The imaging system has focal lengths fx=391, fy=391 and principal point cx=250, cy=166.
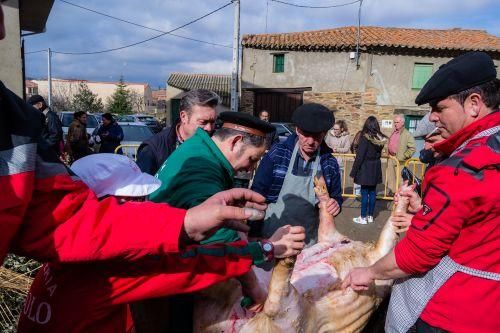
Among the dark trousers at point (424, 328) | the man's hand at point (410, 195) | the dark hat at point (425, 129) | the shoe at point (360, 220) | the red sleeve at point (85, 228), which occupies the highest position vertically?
the dark hat at point (425, 129)

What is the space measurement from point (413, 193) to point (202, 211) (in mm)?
1655

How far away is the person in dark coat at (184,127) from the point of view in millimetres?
3436

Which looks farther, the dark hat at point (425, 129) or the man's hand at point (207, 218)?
the dark hat at point (425, 129)

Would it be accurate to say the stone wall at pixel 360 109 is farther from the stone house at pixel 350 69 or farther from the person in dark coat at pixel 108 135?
the person in dark coat at pixel 108 135

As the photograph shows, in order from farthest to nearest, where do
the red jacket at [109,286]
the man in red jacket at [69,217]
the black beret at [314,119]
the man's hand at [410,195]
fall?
the black beret at [314,119] < the man's hand at [410,195] < the red jacket at [109,286] < the man in red jacket at [69,217]

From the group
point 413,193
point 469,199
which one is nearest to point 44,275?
point 469,199

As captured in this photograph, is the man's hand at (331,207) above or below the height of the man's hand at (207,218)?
below

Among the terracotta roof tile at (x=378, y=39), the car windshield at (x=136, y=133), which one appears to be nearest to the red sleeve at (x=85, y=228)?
the car windshield at (x=136, y=133)

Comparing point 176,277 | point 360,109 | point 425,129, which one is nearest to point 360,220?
point 425,129

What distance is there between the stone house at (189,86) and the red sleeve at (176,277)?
2345 centimetres

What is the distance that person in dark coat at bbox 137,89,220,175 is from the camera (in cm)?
344

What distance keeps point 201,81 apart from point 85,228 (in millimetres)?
31208

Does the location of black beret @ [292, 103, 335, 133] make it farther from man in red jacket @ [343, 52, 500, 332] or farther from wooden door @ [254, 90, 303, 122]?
wooden door @ [254, 90, 303, 122]

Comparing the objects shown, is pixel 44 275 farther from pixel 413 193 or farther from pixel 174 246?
pixel 413 193
